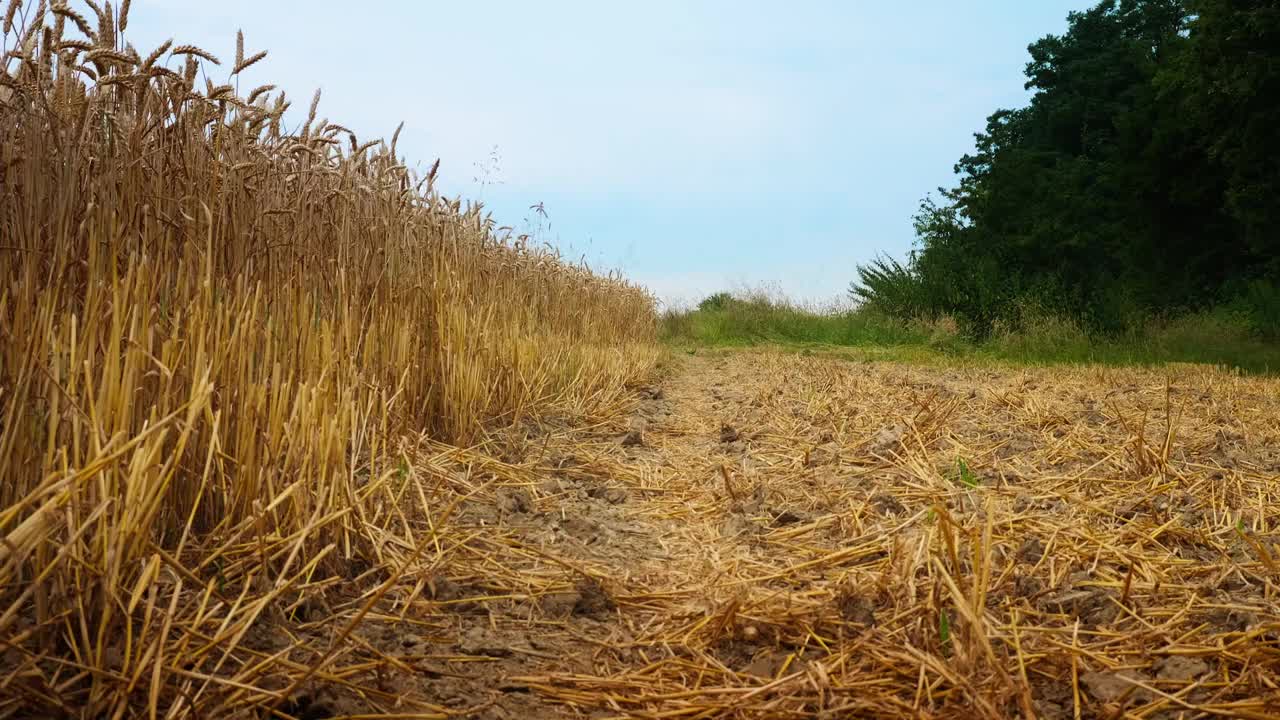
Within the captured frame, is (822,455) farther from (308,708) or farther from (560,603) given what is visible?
(308,708)

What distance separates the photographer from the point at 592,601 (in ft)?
6.68

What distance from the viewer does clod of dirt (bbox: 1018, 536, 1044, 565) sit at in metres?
2.32

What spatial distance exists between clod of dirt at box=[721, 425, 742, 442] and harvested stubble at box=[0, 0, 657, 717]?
1.76m

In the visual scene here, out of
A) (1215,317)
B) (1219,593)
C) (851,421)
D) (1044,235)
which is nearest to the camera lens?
(1219,593)

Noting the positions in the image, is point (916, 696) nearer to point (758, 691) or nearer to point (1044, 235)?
point (758, 691)

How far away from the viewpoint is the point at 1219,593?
209 cm

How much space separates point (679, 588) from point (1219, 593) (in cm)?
140

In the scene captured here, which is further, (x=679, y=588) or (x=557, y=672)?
(x=679, y=588)

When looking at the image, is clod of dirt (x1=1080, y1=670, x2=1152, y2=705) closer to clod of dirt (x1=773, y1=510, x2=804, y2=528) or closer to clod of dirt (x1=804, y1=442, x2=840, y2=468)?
clod of dirt (x1=773, y1=510, x2=804, y2=528)

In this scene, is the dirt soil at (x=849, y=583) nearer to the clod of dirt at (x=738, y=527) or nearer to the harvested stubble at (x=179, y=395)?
the clod of dirt at (x=738, y=527)

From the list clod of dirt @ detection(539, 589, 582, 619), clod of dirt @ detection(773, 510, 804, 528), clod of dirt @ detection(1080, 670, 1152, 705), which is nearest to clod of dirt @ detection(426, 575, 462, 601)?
clod of dirt @ detection(539, 589, 582, 619)

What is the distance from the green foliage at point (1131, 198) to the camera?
38.0ft

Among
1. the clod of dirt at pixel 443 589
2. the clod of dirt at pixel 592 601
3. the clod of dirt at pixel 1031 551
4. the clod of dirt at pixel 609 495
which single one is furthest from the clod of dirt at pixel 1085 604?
the clod of dirt at pixel 609 495

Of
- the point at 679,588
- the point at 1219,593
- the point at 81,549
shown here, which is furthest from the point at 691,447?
the point at 81,549
